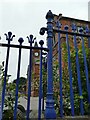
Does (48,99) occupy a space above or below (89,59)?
below


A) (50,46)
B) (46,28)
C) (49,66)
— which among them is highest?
(46,28)

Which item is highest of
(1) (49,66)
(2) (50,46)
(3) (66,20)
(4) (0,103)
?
(3) (66,20)

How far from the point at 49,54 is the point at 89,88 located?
2.48ft

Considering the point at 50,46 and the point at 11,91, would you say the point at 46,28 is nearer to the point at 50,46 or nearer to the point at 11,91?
the point at 50,46

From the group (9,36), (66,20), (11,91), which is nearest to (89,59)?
(11,91)

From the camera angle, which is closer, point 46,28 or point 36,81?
point 46,28

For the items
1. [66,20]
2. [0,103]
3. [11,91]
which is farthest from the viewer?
[66,20]

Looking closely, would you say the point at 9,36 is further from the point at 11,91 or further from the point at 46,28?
the point at 11,91

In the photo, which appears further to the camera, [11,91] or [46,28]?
[11,91]

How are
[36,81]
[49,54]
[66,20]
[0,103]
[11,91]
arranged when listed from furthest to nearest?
[66,20] < [36,81] < [11,91] < [49,54] < [0,103]

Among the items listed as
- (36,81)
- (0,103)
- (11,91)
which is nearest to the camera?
(0,103)

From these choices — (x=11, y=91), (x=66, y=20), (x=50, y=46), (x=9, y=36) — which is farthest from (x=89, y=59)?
(x=66, y=20)

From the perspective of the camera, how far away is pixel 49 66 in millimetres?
3283

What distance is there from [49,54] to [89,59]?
2224 millimetres
